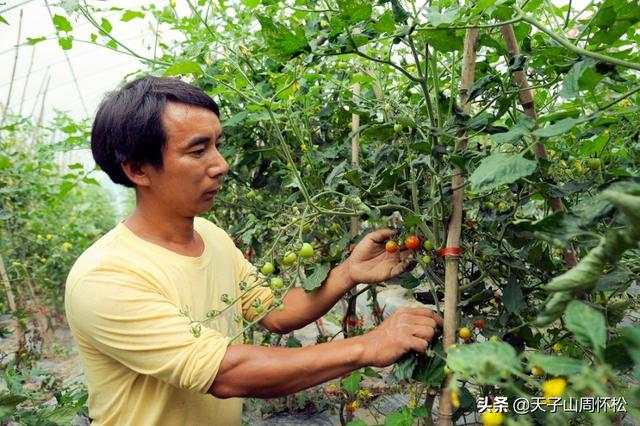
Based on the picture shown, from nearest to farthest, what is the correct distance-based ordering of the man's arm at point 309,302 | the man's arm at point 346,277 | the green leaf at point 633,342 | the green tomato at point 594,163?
the green leaf at point 633,342 → the green tomato at point 594,163 → the man's arm at point 346,277 → the man's arm at point 309,302

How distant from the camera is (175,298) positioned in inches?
55.8

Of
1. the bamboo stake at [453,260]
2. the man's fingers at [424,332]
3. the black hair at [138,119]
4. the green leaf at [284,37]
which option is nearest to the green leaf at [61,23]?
the black hair at [138,119]

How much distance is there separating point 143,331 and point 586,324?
0.97 m

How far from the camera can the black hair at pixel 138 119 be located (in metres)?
1.39

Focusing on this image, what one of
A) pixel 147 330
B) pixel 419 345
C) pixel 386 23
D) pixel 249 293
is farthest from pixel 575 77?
pixel 249 293

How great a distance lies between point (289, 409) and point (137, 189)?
1.51 m

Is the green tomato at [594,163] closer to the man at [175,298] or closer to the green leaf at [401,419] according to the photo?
the man at [175,298]

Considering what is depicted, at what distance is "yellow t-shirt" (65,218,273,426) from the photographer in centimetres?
122

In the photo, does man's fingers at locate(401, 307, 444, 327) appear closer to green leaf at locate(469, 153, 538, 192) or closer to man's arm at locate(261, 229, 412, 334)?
man's arm at locate(261, 229, 412, 334)

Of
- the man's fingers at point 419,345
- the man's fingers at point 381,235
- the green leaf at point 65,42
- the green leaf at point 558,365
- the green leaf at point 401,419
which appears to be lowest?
the green leaf at point 401,419

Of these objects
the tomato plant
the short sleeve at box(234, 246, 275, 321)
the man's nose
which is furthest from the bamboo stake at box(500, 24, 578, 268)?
the short sleeve at box(234, 246, 275, 321)

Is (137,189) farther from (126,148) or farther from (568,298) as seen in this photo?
(568,298)

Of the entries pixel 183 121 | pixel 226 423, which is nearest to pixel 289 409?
pixel 226 423

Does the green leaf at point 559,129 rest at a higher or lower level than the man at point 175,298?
higher
